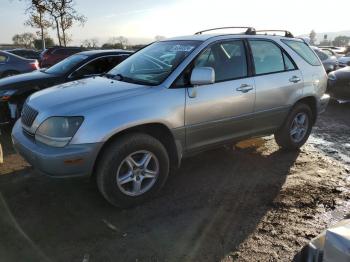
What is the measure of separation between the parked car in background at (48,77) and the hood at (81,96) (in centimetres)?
195

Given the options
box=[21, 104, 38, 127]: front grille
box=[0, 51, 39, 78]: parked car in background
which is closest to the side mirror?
box=[21, 104, 38, 127]: front grille

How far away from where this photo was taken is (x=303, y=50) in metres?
5.60

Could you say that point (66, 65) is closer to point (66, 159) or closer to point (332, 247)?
point (66, 159)

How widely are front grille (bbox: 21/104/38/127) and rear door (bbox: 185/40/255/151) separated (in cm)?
161

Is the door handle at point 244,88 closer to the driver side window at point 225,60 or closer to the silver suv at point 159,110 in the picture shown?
the silver suv at point 159,110

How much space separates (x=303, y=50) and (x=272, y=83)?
1138 mm

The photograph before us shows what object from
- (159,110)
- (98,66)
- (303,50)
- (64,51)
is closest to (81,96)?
(159,110)

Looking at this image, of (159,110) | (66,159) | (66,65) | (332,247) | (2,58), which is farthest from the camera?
(2,58)

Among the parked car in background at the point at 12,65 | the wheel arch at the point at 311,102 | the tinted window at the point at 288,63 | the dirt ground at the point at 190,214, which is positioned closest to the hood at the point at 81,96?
the dirt ground at the point at 190,214

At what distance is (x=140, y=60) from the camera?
15.7ft

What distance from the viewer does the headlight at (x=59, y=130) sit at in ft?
11.2

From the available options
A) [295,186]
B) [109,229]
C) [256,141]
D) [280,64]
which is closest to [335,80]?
[256,141]

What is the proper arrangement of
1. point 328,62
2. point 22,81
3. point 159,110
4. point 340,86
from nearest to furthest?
point 159,110 < point 22,81 < point 340,86 < point 328,62

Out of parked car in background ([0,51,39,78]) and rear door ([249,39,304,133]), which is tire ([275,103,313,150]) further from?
parked car in background ([0,51,39,78])
